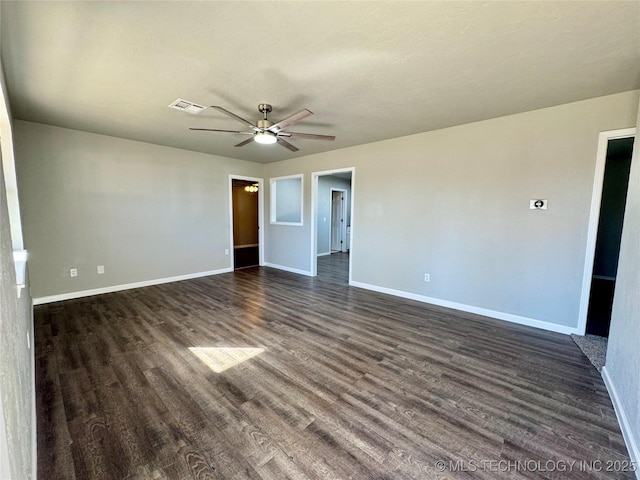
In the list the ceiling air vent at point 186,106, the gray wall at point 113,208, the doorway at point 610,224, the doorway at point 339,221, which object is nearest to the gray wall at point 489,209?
A: the doorway at point 610,224

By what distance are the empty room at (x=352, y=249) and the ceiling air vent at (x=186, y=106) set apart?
3 cm

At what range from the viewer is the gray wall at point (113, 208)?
368 cm

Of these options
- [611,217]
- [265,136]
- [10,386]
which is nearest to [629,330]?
[10,386]

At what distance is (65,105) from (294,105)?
257 cm

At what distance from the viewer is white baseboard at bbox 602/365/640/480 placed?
4.82 ft

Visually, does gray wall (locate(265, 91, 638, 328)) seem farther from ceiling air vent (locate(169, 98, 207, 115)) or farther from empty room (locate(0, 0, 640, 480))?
ceiling air vent (locate(169, 98, 207, 115))

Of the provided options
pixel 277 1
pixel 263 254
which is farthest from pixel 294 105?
pixel 263 254

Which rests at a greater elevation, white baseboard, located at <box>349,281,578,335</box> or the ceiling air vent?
the ceiling air vent

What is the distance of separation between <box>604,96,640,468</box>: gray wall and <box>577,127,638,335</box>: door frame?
0.81 m

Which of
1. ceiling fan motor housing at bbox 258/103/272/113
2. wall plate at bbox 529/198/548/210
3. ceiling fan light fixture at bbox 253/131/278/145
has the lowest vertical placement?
wall plate at bbox 529/198/548/210

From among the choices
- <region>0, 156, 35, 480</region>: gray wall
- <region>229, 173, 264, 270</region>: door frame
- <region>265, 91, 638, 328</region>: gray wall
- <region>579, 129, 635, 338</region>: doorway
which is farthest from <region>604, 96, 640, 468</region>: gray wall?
<region>229, 173, 264, 270</region>: door frame

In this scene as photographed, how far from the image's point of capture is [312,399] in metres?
1.96

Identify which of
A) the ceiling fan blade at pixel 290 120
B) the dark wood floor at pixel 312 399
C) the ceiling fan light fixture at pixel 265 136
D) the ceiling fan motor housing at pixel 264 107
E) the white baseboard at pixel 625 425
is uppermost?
the ceiling fan motor housing at pixel 264 107

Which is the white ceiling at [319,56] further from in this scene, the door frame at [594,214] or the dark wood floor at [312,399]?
the dark wood floor at [312,399]
